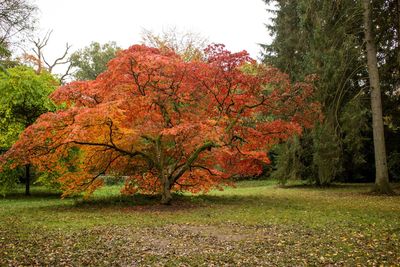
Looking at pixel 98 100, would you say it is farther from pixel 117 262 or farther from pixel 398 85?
pixel 398 85

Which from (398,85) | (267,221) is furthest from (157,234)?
(398,85)

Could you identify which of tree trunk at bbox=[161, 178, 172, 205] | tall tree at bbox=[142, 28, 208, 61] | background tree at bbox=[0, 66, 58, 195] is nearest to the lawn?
tree trunk at bbox=[161, 178, 172, 205]

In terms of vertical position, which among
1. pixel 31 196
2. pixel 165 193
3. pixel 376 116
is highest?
pixel 376 116

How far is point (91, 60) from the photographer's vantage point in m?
42.1

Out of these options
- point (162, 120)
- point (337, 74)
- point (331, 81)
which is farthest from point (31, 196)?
point (337, 74)

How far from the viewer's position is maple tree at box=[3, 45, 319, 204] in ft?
39.1

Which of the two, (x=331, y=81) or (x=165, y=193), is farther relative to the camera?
(x=331, y=81)

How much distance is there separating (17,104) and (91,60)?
26.4 m

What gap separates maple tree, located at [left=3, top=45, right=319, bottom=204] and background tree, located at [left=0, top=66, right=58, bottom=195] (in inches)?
123

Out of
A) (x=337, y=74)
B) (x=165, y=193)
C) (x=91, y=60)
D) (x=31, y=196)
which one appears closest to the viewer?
(x=165, y=193)

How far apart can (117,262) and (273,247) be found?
275 cm

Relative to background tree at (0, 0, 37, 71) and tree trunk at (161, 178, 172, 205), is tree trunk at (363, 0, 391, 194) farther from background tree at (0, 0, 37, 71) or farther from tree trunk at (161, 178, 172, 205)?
background tree at (0, 0, 37, 71)

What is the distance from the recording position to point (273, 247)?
6773 millimetres

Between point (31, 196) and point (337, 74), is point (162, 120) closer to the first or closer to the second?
point (337, 74)
